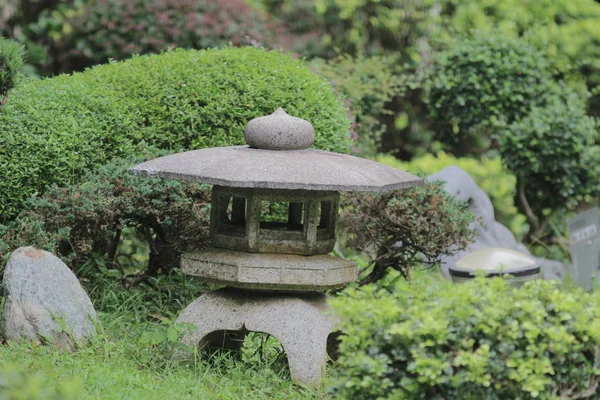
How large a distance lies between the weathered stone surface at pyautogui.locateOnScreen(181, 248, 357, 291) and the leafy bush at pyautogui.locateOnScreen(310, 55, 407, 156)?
4.58 m

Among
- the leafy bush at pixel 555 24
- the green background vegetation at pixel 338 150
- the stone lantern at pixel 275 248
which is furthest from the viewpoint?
the leafy bush at pixel 555 24

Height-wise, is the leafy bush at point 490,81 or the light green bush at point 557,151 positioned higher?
the leafy bush at point 490,81

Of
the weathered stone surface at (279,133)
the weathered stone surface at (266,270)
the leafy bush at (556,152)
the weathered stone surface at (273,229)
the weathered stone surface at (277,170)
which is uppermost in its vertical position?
the weathered stone surface at (279,133)

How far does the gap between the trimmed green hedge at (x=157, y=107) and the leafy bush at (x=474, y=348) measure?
9.46 ft

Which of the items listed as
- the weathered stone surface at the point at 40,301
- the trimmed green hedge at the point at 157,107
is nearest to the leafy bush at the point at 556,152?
the trimmed green hedge at the point at 157,107

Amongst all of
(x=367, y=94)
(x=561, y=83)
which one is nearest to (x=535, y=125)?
(x=561, y=83)

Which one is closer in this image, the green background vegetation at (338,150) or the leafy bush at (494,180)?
the green background vegetation at (338,150)

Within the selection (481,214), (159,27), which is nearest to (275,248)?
(481,214)

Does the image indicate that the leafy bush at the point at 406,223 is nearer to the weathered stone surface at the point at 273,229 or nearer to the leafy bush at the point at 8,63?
the weathered stone surface at the point at 273,229

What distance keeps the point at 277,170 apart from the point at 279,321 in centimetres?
82

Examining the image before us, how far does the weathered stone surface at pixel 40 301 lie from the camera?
501 centimetres

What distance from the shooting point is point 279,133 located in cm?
500

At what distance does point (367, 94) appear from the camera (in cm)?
1041

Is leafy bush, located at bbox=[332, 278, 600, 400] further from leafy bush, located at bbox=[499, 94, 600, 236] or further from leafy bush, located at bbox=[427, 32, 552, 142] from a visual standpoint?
leafy bush, located at bbox=[427, 32, 552, 142]
